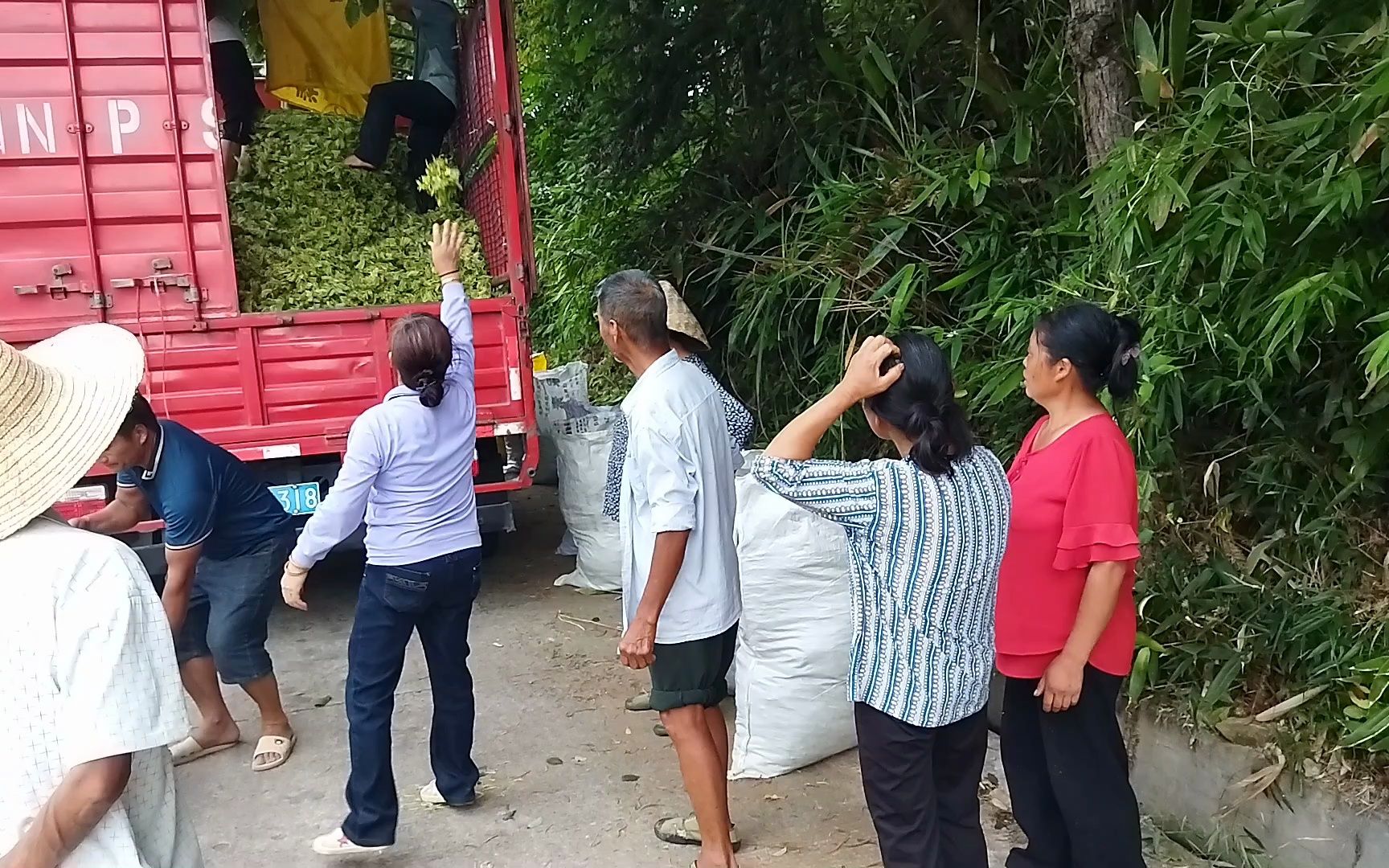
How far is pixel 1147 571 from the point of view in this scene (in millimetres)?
2840

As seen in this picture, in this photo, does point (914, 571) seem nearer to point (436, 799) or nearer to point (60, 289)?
point (436, 799)

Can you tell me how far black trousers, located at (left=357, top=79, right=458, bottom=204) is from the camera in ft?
16.0

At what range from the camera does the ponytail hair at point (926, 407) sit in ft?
6.04

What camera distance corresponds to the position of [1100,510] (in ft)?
6.50

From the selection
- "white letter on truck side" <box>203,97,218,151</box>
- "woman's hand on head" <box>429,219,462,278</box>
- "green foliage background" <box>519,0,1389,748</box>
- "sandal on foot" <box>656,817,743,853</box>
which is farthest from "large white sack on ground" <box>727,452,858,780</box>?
"white letter on truck side" <box>203,97,218,151</box>

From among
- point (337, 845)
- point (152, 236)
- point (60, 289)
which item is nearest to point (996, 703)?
point (337, 845)

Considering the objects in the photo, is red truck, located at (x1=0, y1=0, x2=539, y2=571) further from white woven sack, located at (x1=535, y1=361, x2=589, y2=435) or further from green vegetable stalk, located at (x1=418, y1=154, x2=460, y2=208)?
white woven sack, located at (x1=535, y1=361, x2=589, y2=435)

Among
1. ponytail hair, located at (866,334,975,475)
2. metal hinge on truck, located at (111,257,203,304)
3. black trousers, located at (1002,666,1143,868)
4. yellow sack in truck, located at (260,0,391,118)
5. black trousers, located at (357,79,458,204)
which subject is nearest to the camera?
ponytail hair, located at (866,334,975,475)

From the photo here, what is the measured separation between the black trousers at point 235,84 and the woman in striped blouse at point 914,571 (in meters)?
4.00

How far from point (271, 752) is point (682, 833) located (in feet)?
4.81

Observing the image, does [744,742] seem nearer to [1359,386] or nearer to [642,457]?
[642,457]

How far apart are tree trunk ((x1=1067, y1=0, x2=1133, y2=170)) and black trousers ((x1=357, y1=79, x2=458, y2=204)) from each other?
3254mm

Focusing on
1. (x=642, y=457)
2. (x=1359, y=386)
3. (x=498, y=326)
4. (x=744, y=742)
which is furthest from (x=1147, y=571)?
(x=498, y=326)

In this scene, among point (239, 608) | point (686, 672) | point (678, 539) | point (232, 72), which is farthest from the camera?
point (232, 72)
